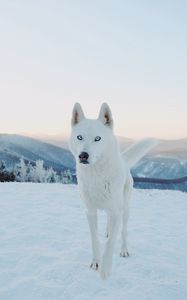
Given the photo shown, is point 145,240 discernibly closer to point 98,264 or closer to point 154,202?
point 98,264

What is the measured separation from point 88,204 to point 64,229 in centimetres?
284

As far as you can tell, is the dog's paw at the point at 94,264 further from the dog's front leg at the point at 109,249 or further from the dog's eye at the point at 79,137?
the dog's eye at the point at 79,137

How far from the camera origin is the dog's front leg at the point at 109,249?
4.78 meters

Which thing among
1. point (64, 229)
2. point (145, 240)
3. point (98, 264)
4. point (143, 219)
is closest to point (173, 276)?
point (98, 264)

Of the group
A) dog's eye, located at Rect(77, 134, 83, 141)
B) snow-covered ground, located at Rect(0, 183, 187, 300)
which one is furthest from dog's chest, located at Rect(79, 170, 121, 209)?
snow-covered ground, located at Rect(0, 183, 187, 300)

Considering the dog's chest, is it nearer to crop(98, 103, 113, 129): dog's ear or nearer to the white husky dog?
the white husky dog

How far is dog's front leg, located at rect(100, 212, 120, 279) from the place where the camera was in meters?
4.78

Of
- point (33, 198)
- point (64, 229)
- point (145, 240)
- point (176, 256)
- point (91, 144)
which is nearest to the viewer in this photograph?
point (91, 144)

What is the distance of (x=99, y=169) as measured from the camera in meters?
4.80

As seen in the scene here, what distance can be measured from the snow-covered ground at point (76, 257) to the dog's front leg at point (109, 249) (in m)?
0.17

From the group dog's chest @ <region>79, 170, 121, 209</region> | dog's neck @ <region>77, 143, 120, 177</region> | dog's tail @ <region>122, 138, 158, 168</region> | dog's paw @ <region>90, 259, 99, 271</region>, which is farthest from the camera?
dog's tail @ <region>122, 138, 158, 168</region>

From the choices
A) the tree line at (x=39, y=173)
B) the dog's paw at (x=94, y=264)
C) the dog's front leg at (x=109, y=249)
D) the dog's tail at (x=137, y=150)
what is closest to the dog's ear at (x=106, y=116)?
the dog's front leg at (x=109, y=249)

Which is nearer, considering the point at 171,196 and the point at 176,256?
the point at 176,256

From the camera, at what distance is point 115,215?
201 inches
